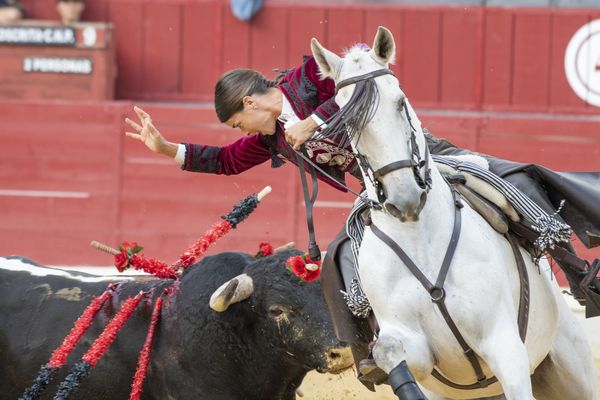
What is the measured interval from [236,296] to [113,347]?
652mm

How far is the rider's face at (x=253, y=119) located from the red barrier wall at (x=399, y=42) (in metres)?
6.79

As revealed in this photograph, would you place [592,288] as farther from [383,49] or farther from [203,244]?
[203,244]

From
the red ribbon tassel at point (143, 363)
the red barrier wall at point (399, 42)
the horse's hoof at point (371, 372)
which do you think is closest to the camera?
the horse's hoof at point (371, 372)

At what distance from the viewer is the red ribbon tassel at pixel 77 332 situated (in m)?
5.43

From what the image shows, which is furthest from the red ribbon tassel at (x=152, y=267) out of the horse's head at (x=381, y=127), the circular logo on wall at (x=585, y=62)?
the circular logo on wall at (x=585, y=62)

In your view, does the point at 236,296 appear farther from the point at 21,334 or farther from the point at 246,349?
the point at 21,334

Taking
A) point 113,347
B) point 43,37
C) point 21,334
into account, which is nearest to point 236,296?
point 113,347

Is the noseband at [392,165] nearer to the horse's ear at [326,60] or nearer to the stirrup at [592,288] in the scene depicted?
the horse's ear at [326,60]

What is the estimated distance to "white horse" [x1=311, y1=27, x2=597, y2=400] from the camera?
408 cm

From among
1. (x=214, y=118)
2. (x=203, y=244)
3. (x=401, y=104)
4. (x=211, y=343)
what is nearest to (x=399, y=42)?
(x=214, y=118)

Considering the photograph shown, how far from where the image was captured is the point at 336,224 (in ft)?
36.4

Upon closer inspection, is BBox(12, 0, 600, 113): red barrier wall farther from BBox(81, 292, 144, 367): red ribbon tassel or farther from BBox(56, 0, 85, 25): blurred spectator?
BBox(81, 292, 144, 367): red ribbon tassel

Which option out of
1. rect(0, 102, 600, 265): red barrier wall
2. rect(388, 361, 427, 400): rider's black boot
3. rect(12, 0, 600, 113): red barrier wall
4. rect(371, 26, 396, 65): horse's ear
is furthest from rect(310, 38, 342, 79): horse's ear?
rect(12, 0, 600, 113): red barrier wall

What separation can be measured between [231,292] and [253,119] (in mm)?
800
